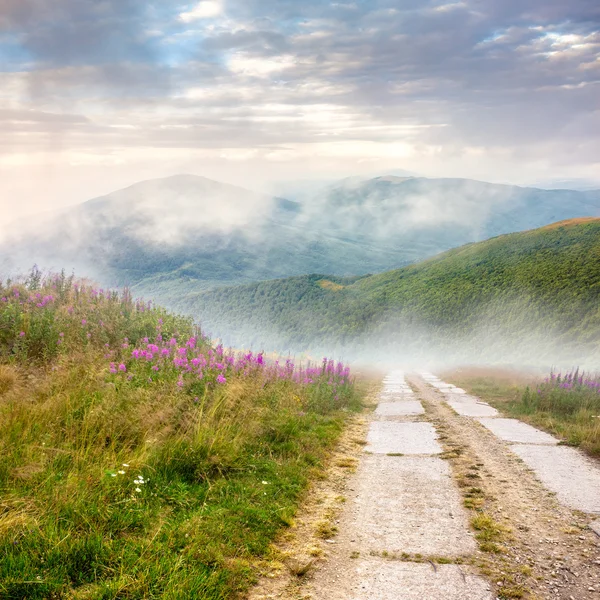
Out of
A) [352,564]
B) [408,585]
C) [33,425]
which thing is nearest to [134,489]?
[33,425]

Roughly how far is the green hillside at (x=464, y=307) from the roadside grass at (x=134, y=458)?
16.3 meters

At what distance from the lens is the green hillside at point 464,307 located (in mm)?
46594

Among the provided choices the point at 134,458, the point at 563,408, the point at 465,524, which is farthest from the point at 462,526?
the point at 563,408

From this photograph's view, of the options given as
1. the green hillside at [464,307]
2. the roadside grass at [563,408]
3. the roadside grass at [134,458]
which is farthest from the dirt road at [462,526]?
the green hillside at [464,307]

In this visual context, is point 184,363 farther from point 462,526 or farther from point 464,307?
point 464,307

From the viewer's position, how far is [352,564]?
3.61 m

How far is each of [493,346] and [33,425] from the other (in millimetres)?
47962

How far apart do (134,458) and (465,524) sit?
298 centimetres

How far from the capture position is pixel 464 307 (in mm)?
64625

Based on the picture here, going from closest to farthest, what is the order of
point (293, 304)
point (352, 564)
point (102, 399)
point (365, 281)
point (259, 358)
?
point (352, 564)
point (102, 399)
point (259, 358)
point (293, 304)
point (365, 281)

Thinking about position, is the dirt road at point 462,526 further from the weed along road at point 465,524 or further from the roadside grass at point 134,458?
the roadside grass at point 134,458

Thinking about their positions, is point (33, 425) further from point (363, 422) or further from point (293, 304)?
point (293, 304)

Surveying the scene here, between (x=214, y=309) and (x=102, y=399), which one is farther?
(x=214, y=309)

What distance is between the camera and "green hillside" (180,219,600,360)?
46.6 m
